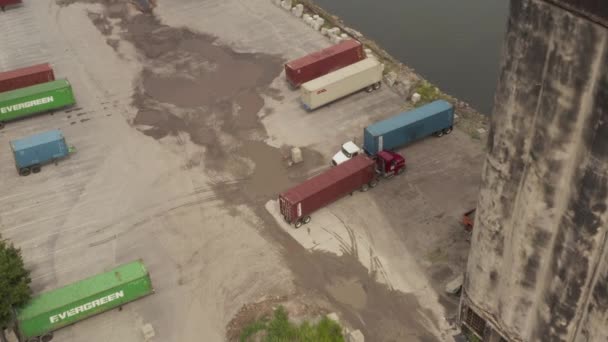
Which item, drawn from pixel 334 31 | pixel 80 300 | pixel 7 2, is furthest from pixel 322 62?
pixel 7 2

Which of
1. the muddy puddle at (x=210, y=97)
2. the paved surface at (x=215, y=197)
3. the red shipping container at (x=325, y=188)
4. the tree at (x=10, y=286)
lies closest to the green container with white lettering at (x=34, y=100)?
the paved surface at (x=215, y=197)

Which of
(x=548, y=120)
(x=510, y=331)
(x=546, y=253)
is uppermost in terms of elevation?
(x=548, y=120)

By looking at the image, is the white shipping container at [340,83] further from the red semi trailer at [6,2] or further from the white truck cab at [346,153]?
the red semi trailer at [6,2]

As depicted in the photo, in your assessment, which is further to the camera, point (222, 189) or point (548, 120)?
point (222, 189)

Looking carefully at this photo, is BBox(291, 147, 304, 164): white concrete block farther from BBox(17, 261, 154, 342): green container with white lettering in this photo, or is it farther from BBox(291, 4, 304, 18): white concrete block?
BBox(291, 4, 304, 18): white concrete block

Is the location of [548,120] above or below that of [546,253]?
above

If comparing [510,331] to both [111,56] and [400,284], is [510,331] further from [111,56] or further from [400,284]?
[111,56]

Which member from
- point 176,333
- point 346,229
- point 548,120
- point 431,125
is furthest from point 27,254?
point 548,120
